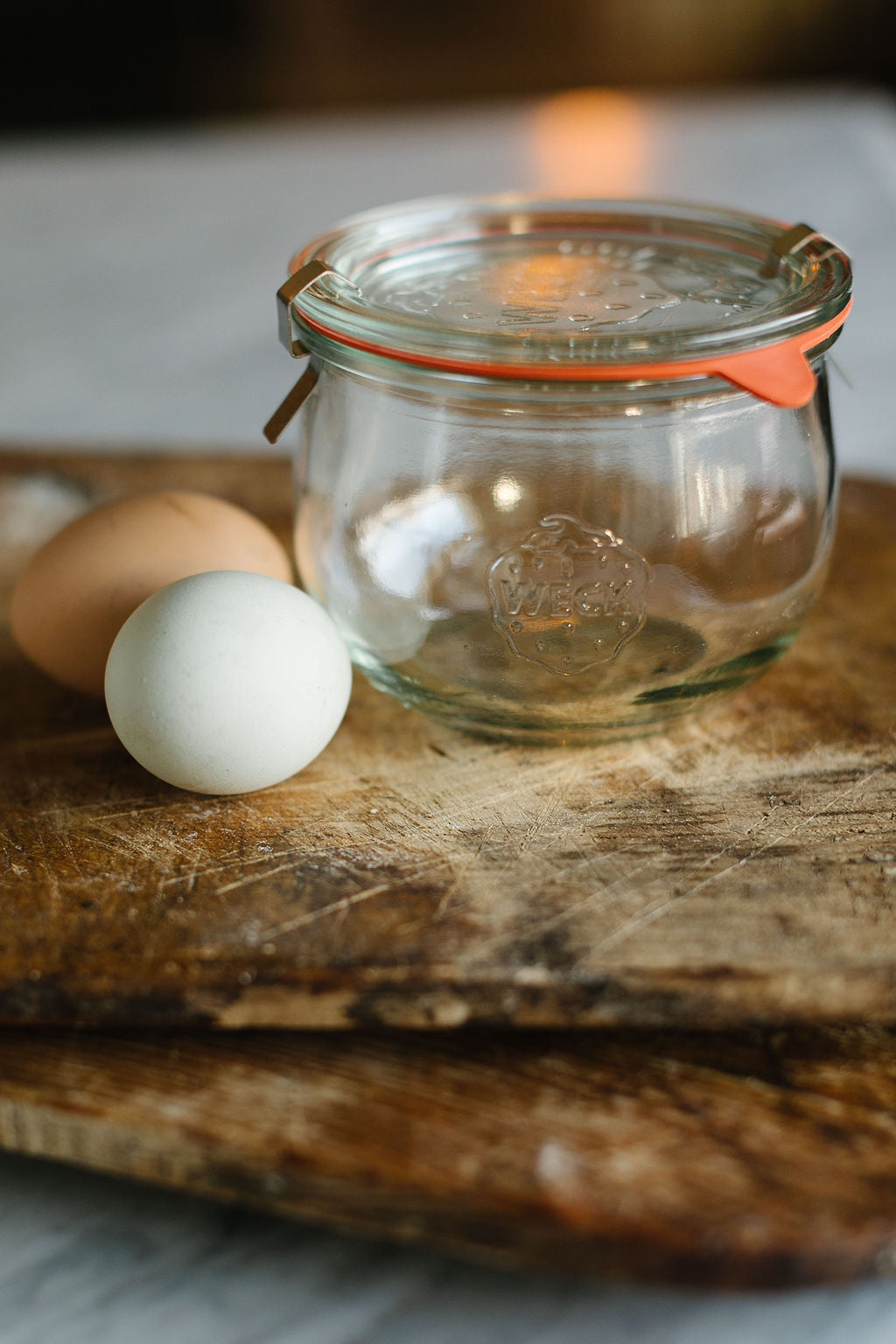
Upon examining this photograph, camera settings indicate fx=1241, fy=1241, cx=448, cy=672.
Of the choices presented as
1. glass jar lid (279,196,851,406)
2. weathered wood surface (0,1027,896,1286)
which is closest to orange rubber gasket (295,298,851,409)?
glass jar lid (279,196,851,406)

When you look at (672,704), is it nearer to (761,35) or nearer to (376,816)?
(376,816)

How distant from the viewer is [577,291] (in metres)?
0.65

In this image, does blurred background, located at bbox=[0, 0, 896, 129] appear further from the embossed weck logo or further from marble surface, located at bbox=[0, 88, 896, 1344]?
the embossed weck logo

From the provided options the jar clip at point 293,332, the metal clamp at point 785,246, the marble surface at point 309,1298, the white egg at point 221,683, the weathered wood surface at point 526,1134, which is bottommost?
the marble surface at point 309,1298

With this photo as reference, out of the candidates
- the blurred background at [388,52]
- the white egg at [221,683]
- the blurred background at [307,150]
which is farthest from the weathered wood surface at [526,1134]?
the blurred background at [388,52]

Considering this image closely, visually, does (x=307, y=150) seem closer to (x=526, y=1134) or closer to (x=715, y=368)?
(x=715, y=368)

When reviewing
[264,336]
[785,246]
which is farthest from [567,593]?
[264,336]

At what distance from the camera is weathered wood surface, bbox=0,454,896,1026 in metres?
0.49

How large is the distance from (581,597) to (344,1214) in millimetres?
317

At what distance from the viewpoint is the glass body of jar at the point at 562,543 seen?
604 mm

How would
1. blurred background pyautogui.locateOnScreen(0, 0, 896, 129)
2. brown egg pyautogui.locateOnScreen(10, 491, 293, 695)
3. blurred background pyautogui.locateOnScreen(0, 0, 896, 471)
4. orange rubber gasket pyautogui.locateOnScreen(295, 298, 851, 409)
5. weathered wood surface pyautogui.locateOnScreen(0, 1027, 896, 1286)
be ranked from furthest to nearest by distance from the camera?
1. blurred background pyautogui.locateOnScreen(0, 0, 896, 129)
2. blurred background pyautogui.locateOnScreen(0, 0, 896, 471)
3. brown egg pyautogui.locateOnScreen(10, 491, 293, 695)
4. orange rubber gasket pyautogui.locateOnScreen(295, 298, 851, 409)
5. weathered wood surface pyautogui.locateOnScreen(0, 1027, 896, 1286)

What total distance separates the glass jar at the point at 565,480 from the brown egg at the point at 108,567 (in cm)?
5

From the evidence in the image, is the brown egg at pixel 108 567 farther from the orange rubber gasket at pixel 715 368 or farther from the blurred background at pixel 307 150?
the blurred background at pixel 307 150

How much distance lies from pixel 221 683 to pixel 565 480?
20cm
